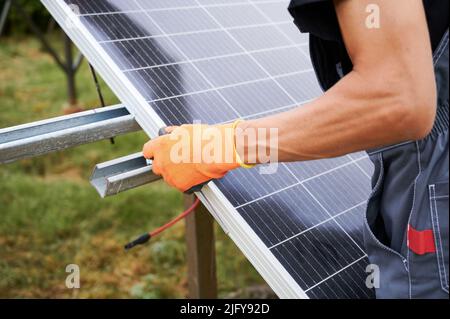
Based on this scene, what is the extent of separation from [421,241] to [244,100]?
→ 0.94 meters

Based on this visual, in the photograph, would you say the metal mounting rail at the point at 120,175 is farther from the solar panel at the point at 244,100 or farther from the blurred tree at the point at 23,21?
the blurred tree at the point at 23,21

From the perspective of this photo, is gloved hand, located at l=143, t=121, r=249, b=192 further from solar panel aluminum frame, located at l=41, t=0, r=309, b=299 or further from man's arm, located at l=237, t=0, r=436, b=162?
man's arm, located at l=237, t=0, r=436, b=162

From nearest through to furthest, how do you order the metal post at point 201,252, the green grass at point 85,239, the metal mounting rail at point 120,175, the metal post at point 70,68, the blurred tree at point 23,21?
the metal mounting rail at point 120,175 → the metal post at point 201,252 → the green grass at point 85,239 → the metal post at point 70,68 → the blurred tree at point 23,21

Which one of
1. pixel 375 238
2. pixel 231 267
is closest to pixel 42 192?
pixel 231 267

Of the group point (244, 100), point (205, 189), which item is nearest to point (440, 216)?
point (205, 189)

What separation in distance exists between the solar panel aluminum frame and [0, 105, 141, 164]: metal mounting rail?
7 cm

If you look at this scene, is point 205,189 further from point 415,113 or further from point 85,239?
point 85,239

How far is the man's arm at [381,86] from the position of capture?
1230mm

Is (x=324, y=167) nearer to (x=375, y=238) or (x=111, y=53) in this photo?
(x=375, y=238)

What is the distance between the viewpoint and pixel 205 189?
176cm

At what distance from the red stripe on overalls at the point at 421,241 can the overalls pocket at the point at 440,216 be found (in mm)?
12

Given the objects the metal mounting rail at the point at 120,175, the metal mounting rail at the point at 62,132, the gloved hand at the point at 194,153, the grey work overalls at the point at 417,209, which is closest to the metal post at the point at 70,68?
the metal mounting rail at the point at 62,132

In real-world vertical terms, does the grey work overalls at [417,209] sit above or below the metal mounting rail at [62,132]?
below
